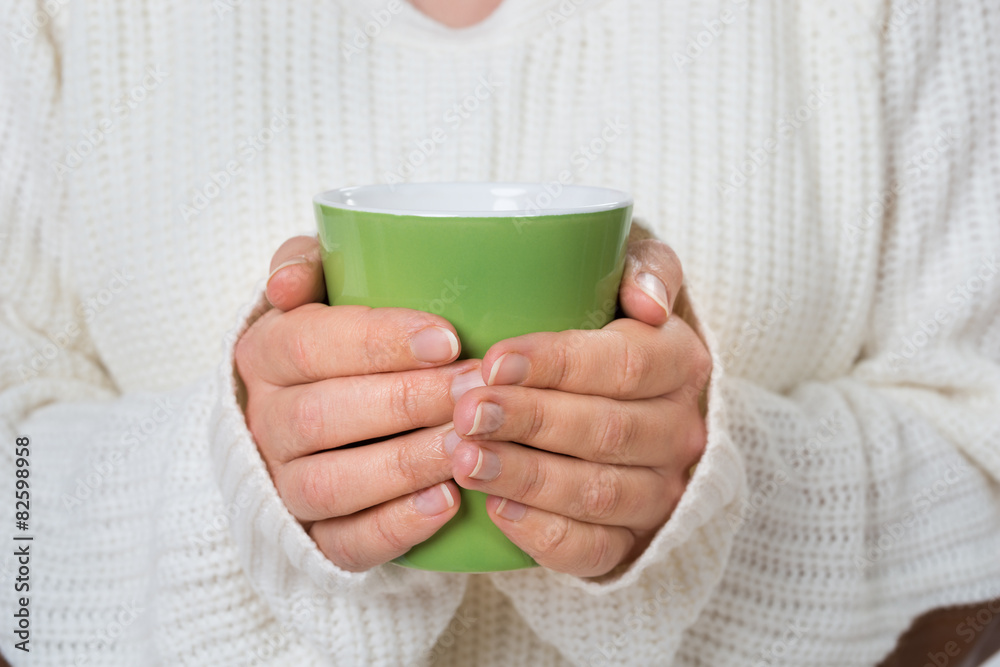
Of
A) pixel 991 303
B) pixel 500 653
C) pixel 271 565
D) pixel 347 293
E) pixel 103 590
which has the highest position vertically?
pixel 347 293

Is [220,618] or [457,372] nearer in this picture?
[457,372]

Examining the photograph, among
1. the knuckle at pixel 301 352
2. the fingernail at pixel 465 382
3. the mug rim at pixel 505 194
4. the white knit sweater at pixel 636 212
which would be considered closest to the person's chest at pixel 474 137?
the white knit sweater at pixel 636 212

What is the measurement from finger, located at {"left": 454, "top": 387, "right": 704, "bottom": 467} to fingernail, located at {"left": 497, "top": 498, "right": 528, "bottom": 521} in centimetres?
4

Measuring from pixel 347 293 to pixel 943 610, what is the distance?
2.72ft

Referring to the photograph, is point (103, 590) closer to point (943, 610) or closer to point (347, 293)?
point (347, 293)

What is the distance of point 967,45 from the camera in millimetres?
892

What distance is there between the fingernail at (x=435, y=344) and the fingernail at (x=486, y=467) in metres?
0.07

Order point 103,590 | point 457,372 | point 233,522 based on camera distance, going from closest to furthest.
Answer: point 457,372, point 233,522, point 103,590

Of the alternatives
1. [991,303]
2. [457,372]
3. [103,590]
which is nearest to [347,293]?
[457,372]

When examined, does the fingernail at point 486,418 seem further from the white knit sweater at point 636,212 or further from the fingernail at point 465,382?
the white knit sweater at point 636,212

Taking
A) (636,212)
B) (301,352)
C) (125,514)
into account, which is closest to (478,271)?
(301,352)

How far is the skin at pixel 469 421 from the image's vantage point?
494 mm

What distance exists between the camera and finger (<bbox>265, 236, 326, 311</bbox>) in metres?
0.57

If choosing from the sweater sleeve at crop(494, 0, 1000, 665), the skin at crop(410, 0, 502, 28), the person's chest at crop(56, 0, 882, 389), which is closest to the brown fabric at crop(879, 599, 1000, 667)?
the sweater sleeve at crop(494, 0, 1000, 665)
